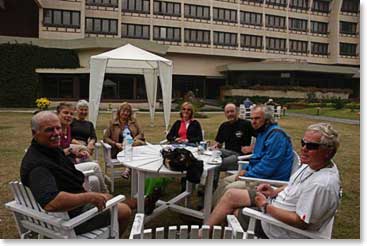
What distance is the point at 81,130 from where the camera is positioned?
4.32 m

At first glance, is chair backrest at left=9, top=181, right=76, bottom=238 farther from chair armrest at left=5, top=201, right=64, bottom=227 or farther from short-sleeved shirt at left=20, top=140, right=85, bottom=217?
short-sleeved shirt at left=20, top=140, right=85, bottom=217

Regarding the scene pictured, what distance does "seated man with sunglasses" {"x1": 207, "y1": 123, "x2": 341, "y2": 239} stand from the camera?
1813 millimetres

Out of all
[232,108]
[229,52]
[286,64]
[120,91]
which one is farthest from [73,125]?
[229,52]

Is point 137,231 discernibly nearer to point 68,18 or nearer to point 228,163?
point 228,163

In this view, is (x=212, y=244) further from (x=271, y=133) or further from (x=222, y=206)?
(x=271, y=133)

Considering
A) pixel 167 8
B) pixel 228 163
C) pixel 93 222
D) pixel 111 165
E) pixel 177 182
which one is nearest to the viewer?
pixel 93 222

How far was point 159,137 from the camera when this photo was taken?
8250 millimetres

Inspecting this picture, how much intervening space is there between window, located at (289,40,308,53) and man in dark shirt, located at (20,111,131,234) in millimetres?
3971

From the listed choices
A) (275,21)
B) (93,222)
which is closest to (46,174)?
(93,222)

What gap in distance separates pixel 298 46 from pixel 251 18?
34.8 inches

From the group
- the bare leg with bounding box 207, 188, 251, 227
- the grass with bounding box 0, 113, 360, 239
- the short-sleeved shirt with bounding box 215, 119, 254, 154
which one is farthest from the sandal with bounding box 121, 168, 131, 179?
the bare leg with bounding box 207, 188, 251, 227

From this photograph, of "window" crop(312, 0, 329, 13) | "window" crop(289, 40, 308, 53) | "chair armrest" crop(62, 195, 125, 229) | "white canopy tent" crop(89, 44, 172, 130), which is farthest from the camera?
"white canopy tent" crop(89, 44, 172, 130)

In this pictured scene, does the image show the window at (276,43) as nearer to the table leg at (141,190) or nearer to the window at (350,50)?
the window at (350,50)

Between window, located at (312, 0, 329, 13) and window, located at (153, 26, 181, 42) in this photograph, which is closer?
window, located at (312, 0, 329, 13)
